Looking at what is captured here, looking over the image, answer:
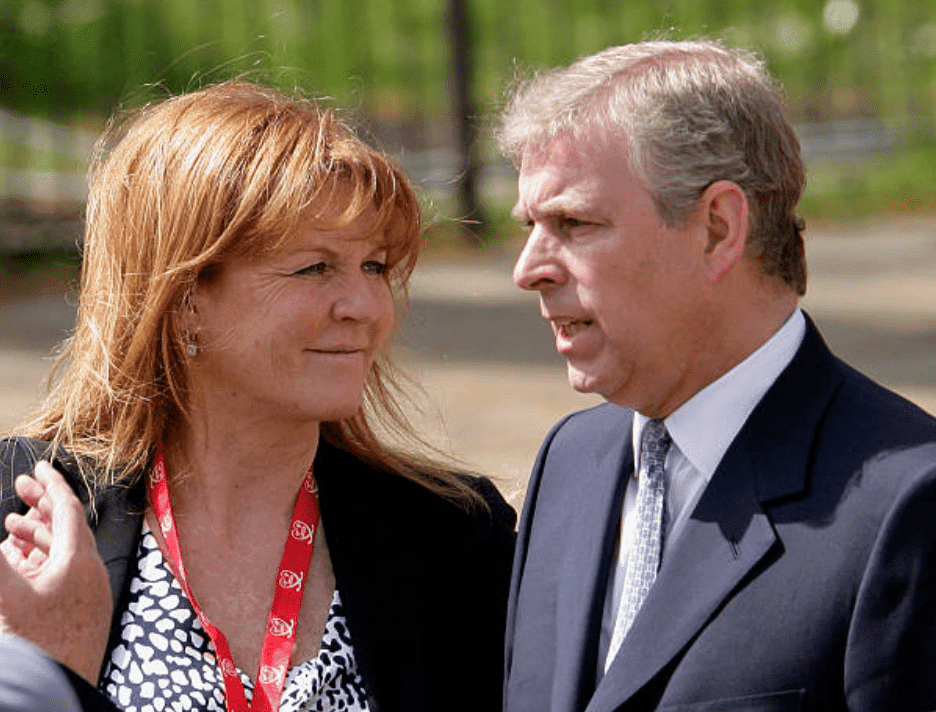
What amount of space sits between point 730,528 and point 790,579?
140 mm

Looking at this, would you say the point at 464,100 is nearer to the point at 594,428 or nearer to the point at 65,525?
the point at 594,428

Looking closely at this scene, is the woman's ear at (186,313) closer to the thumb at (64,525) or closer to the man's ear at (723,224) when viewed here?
the thumb at (64,525)

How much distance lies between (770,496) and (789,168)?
1.73 feet

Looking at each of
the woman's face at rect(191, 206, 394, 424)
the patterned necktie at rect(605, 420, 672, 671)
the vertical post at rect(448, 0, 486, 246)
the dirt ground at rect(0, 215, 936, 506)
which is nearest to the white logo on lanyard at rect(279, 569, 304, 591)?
the woman's face at rect(191, 206, 394, 424)

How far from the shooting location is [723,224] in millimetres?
2619

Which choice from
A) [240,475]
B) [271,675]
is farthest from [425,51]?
[271,675]

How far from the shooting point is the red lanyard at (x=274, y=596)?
3.02 meters

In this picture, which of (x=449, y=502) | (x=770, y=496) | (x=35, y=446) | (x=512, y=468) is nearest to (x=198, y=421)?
(x=35, y=446)

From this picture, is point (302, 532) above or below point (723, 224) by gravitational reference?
below

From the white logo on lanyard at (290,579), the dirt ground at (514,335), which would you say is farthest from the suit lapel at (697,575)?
the dirt ground at (514,335)

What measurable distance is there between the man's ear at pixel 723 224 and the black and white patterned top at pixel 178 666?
3.50 feet

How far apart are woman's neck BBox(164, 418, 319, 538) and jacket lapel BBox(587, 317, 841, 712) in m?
0.94

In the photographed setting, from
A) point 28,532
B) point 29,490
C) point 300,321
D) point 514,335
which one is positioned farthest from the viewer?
point 514,335

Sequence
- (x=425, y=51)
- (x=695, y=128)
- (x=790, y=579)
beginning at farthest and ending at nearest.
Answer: (x=425, y=51) < (x=695, y=128) < (x=790, y=579)
